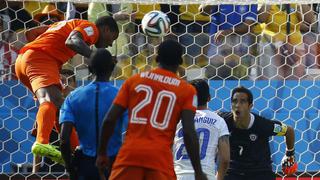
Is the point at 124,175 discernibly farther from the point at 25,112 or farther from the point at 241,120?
the point at 25,112

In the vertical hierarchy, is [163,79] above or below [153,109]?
above

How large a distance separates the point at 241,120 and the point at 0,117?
2317 mm

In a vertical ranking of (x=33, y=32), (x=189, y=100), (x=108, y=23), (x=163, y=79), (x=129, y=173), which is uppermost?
(x=108, y=23)

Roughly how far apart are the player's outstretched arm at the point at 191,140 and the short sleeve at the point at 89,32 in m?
1.61

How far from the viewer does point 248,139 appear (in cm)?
754

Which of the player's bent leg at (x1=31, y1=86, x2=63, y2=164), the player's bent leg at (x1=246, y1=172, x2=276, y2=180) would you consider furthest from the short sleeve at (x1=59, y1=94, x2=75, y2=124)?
the player's bent leg at (x1=246, y1=172, x2=276, y2=180)

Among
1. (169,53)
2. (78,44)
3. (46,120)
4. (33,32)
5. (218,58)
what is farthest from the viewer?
(218,58)

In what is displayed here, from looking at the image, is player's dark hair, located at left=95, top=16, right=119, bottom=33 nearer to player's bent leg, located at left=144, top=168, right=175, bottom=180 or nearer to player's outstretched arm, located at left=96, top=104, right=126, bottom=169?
player's outstretched arm, located at left=96, top=104, right=126, bottom=169

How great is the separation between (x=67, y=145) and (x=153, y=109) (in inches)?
27.7

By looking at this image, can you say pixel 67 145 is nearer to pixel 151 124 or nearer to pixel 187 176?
pixel 151 124

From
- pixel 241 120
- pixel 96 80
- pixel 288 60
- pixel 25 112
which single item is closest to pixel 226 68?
pixel 288 60

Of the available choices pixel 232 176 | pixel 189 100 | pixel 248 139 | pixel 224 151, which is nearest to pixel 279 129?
pixel 248 139

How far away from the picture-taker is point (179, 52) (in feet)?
19.0

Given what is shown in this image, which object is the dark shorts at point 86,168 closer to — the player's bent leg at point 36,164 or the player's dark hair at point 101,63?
the player's dark hair at point 101,63
